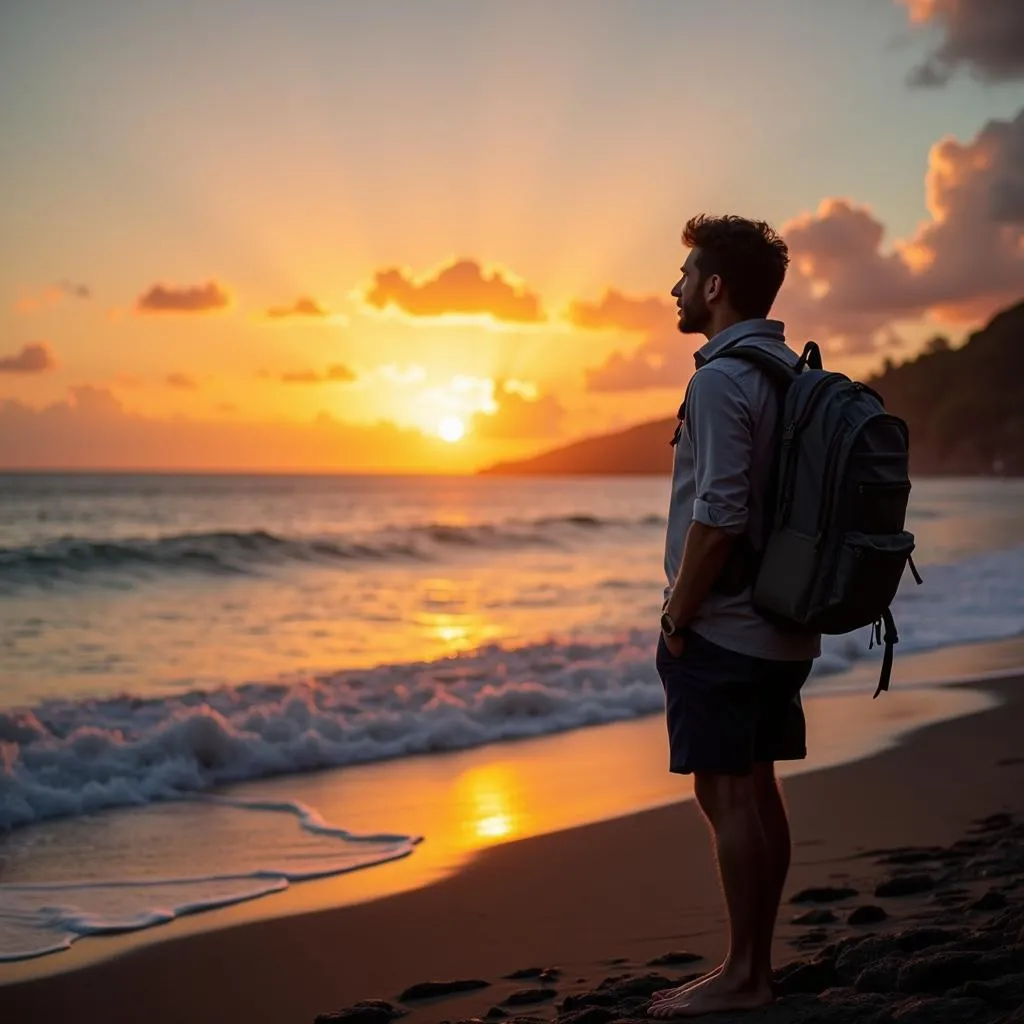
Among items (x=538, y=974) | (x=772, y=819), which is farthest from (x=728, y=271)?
(x=538, y=974)

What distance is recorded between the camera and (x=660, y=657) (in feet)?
11.0

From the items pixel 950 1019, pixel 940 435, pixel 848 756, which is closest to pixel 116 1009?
pixel 950 1019

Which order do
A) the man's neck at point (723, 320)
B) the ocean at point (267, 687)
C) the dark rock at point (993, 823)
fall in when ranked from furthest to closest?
the ocean at point (267, 687)
the dark rock at point (993, 823)
the man's neck at point (723, 320)

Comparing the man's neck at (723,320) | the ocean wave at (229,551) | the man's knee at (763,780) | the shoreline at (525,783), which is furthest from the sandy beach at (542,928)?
the ocean wave at (229,551)

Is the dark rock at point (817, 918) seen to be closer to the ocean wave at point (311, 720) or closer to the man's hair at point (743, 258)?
the man's hair at point (743, 258)

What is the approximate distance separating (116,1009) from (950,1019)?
2593mm

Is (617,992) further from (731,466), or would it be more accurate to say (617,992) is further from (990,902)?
(731,466)

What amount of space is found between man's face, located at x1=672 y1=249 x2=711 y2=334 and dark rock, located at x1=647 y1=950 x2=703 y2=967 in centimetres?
212

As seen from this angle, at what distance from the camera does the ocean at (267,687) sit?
19.5ft

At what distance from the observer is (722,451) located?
3.10 metres

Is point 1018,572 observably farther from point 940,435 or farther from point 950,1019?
point 940,435

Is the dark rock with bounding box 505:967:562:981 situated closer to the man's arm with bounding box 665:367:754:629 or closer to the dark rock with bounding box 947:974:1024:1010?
the dark rock with bounding box 947:974:1024:1010

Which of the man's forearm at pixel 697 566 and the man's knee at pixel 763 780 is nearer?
the man's forearm at pixel 697 566

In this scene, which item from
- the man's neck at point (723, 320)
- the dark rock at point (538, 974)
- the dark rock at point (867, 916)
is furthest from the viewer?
the dark rock at point (867, 916)
